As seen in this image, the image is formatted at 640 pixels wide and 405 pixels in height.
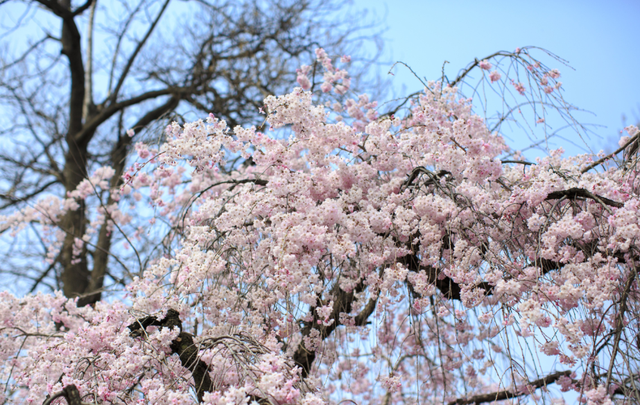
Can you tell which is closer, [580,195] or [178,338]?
[580,195]

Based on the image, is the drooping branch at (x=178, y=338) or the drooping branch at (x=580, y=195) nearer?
the drooping branch at (x=580, y=195)

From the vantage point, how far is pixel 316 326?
3.05 m

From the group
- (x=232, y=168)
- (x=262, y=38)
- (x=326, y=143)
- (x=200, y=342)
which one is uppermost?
(x=262, y=38)

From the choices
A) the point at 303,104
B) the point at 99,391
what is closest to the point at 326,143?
the point at 303,104

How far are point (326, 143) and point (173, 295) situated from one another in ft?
3.81

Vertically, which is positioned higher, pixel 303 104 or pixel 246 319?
pixel 303 104

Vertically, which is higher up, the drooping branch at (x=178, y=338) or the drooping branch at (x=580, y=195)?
the drooping branch at (x=580, y=195)

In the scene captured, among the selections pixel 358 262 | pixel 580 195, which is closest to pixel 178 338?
pixel 358 262

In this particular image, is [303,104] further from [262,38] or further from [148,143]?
[262,38]

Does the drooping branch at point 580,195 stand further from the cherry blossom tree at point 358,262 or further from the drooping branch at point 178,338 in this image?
the drooping branch at point 178,338

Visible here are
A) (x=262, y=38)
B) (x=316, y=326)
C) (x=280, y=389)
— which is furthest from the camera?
(x=262, y=38)

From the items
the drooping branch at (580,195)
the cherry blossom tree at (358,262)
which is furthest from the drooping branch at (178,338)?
the drooping branch at (580,195)

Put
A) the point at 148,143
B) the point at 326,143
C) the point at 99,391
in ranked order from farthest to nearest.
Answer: the point at 148,143 < the point at 326,143 < the point at 99,391

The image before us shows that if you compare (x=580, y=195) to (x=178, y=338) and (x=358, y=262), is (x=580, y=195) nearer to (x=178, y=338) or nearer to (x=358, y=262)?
(x=358, y=262)
